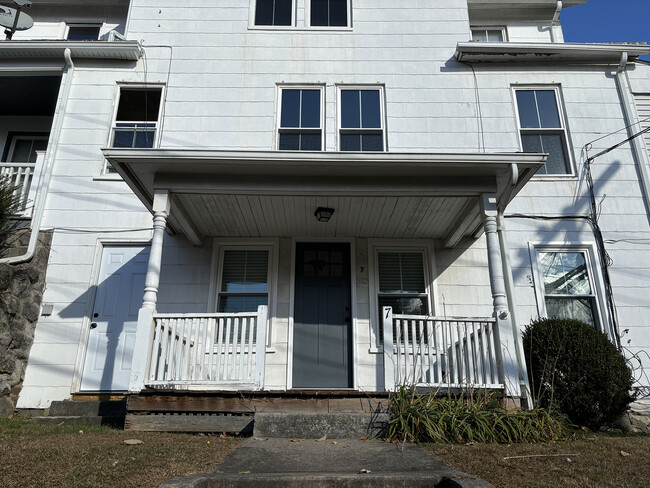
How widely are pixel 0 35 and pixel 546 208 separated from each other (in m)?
9.41

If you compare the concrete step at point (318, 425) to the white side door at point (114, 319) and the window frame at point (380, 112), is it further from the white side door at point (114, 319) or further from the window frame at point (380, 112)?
the window frame at point (380, 112)

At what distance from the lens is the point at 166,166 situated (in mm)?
5301

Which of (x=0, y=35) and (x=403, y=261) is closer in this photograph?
(x=403, y=261)

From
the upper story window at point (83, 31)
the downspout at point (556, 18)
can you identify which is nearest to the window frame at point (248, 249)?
the upper story window at point (83, 31)

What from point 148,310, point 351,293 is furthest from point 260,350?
point 351,293

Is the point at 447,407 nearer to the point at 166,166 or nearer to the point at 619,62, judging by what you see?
the point at 166,166

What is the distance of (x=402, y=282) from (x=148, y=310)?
3.44m

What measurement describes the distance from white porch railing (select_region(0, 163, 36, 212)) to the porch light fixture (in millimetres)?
4164

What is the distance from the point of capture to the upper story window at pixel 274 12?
27.0 feet

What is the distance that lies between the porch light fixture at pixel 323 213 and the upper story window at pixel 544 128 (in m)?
3.29

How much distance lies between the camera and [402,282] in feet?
22.5

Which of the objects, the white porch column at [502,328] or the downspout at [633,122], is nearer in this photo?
the white porch column at [502,328]

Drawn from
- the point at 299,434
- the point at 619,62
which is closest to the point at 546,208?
the point at 619,62

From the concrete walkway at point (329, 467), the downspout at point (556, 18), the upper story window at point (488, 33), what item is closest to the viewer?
the concrete walkway at point (329, 467)
